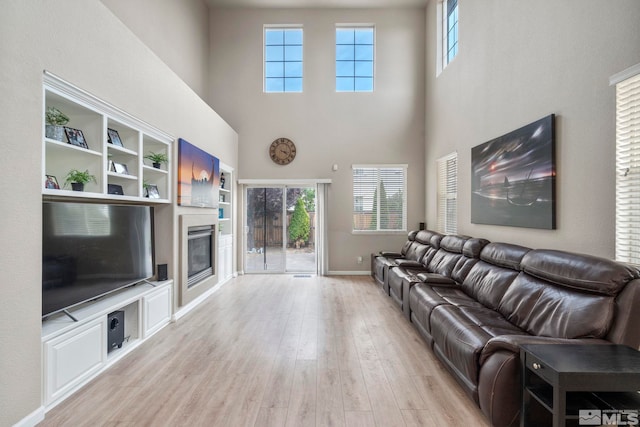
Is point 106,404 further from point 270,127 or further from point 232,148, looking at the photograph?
point 270,127

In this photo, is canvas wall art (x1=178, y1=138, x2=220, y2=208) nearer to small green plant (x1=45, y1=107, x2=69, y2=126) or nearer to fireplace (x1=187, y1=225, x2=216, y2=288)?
fireplace (x1=187, y1=225, x2=216, y2=288)

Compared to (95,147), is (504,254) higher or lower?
lower

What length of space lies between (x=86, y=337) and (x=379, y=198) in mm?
5603

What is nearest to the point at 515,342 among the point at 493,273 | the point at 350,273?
the point at 493,273

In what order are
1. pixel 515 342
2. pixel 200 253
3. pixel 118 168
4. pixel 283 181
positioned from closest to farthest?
1. pixel 515 342
2. pixel 118 168
3. pixel 200 253
4. pixel 283 181

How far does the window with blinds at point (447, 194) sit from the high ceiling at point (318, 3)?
3.49 m

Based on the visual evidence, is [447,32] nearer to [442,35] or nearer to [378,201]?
[442,35]

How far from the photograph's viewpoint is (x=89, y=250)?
2684 millimetres

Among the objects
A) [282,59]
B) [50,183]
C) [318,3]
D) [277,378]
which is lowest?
[277,378]

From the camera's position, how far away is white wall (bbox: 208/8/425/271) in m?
6.87

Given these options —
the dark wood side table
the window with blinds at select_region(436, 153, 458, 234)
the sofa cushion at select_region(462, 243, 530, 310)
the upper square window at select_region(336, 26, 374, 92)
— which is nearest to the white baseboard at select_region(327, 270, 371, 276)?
the window with blinds at select_region(436, 153, 458, 234)

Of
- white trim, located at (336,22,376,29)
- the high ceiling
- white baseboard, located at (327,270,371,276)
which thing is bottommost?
white baseboard, located at (327,270,371,276)

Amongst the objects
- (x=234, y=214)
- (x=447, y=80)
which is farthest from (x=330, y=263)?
(x=447, y=80)

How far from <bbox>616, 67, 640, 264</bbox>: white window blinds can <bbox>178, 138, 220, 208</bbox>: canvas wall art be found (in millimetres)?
4378
